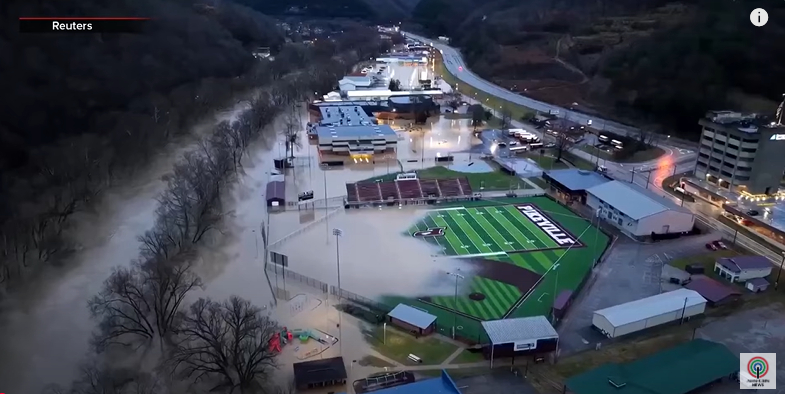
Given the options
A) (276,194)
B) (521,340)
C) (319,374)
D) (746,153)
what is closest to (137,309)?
(319,374)

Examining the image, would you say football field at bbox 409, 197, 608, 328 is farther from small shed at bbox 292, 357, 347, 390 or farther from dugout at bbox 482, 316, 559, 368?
small shed at bbox 292, 357, 347, 390

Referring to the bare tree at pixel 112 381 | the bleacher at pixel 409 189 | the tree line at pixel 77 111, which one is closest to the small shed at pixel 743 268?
the bleacher at pixel 409 189

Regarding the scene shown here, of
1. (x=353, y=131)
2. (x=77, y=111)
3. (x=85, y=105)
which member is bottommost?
(x=353, y=131)

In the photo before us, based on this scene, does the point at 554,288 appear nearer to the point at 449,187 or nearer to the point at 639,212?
the point at 639,212

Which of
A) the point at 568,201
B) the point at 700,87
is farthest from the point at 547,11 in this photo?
the point at 568,201

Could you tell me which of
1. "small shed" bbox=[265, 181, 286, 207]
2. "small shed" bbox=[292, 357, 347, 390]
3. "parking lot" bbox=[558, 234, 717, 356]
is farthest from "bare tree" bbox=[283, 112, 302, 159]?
→ "small shed" bbox=[292, 357, 347, 390]

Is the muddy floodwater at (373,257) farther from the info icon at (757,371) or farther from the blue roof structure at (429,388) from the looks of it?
the info icon at (757,371)

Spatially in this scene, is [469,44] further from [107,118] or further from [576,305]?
[576,305]
